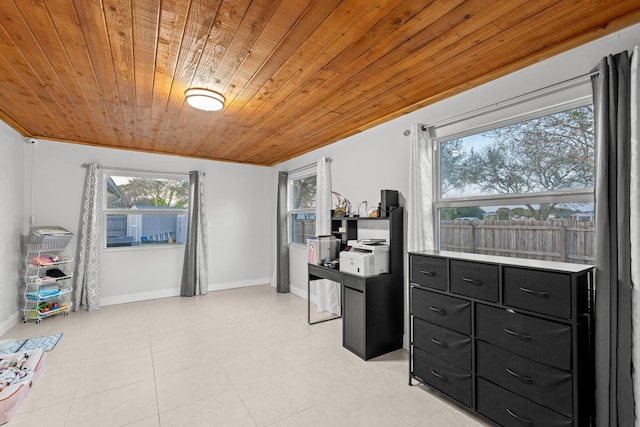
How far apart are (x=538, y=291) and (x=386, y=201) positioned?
5.06ft

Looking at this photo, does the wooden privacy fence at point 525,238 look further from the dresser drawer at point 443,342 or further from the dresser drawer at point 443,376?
the dresser drawer at point 443,376

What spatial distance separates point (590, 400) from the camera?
1.67 meters

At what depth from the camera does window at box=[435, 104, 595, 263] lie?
1964mm

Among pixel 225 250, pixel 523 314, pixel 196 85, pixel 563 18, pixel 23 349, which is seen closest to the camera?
pixel 563 18

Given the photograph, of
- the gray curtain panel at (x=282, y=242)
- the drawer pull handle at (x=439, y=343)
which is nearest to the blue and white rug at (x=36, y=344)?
the gray curtain panel at (x=282, y=242)

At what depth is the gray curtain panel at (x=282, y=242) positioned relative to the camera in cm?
533

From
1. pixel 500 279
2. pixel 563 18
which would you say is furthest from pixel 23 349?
pixel 563 18

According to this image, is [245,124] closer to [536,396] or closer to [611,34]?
[611,34]

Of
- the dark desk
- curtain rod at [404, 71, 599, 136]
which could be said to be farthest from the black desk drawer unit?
curtain rod at [404, 71, 599, 136]

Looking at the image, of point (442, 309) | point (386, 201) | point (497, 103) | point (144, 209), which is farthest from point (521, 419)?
point (144, 209)

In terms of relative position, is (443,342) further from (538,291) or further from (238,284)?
(238,284)

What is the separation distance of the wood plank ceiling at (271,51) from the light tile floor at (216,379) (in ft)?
7.89

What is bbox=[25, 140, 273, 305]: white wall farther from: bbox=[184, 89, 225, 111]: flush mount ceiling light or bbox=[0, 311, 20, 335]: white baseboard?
bbox=[184, 89, 225, 111]: flush mount ceiling light

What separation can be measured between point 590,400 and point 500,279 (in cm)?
76
